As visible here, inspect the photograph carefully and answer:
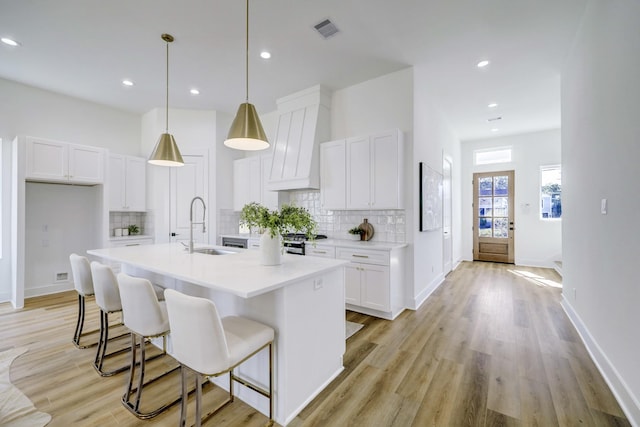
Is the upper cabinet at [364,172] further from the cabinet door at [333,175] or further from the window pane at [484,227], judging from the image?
the window pane at [484,227]

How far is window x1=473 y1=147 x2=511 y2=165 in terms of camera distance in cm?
680

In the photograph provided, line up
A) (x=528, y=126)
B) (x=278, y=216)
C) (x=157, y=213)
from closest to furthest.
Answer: (x=278, y=216) → (x=157, y=213) → (x=528, y=126)

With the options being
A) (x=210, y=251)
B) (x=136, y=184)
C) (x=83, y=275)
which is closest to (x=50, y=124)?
(x=136, y=184)

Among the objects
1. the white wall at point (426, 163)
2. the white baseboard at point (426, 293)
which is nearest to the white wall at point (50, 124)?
the white wall at point (426, 163)

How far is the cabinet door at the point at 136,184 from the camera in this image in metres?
4.94

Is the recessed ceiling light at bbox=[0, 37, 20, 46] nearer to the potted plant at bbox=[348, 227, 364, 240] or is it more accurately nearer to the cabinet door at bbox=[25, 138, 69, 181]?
the cabinet door at bbox=[25, 138, 69, 181]

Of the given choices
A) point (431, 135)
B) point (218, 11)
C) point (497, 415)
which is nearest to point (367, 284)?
point (497, 415)

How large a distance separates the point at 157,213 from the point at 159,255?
2907 millimetres

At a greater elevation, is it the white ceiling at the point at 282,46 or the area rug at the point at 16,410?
the white ceiling at the point at 282,46

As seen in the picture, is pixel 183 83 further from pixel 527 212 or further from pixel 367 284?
pixel 527 212

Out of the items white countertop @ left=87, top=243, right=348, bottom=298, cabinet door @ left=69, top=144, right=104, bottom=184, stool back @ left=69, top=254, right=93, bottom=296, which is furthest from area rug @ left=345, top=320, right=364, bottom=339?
cabinet door @ left=69, top=144, right=104, bottom=184

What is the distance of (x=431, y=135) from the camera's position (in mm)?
4504

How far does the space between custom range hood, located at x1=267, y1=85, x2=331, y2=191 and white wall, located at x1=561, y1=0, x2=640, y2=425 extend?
3.03 meters

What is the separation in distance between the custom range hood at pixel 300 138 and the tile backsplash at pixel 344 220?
446 mm
